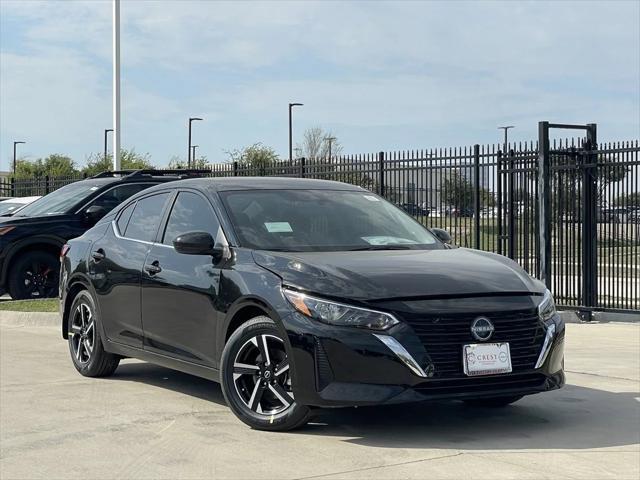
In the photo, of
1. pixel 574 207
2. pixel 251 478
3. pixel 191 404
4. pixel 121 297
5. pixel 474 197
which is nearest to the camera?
pixel 251 478

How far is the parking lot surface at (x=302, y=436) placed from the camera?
5496 millimetres

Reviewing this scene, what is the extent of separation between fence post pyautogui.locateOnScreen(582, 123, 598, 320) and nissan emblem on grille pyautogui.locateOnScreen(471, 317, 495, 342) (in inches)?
339

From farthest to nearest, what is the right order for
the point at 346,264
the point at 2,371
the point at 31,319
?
the point at 31,319 → the point at 2,371 → the point at 346,264

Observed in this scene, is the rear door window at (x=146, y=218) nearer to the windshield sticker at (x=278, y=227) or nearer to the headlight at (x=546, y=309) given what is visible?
the windshield sticker at (x=278, y=227)

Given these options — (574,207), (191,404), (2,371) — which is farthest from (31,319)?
(574,207)

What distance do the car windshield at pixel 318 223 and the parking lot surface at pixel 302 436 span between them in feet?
3.83

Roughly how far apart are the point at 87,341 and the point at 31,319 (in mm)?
4514

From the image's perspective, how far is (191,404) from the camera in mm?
7398

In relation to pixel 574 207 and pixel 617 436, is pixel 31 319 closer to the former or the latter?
pixel 574 207

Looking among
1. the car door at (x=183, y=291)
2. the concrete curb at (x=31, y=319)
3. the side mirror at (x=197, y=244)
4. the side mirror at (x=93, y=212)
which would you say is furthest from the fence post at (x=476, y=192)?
the side mirror at (x=197, y=244)

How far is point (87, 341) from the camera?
8.66 metres

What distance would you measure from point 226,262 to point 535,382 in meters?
2.13

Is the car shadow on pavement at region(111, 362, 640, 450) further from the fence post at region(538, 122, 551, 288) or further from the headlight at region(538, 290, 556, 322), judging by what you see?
the fence post at region(538, 122, 551, 288)

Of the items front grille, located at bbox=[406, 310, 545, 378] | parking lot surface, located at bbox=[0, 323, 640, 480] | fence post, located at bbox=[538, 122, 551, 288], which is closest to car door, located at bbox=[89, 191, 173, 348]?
parking lot surface, located at bbox=[0, 323, 640, 480]
